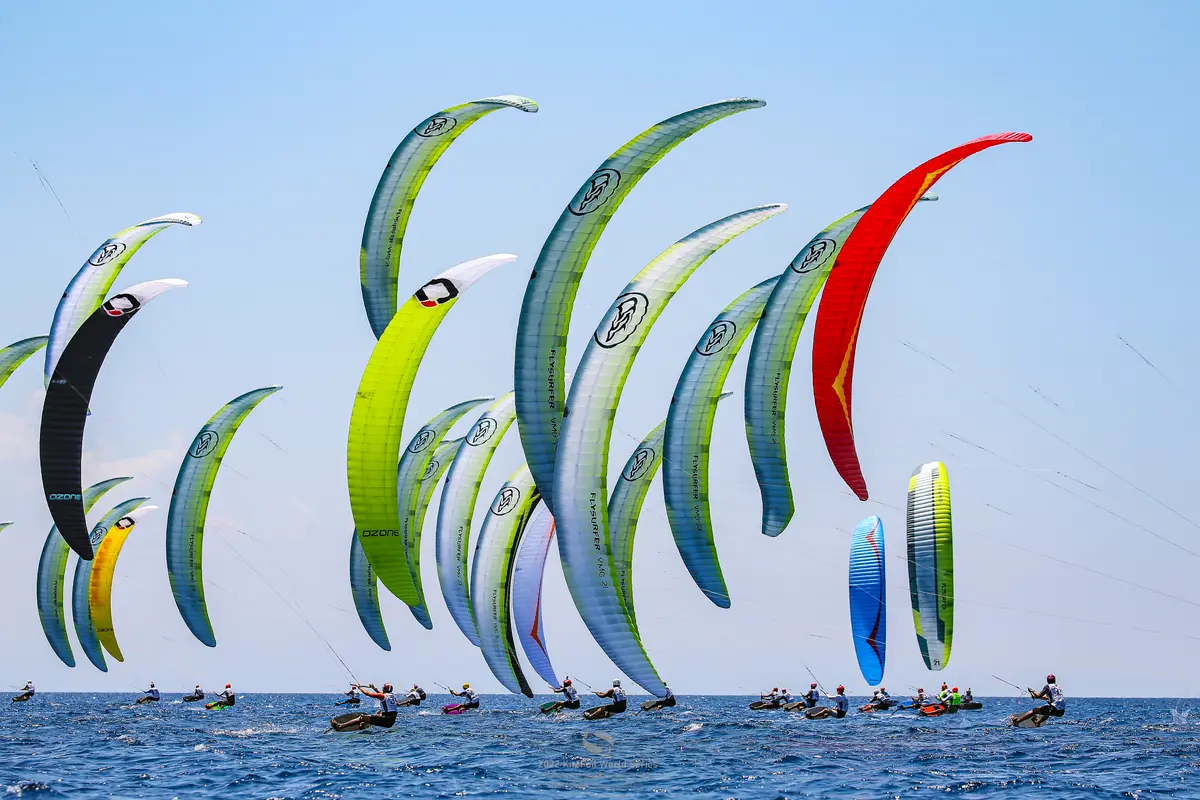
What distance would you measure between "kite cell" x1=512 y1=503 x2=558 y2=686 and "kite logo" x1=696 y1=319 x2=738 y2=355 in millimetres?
10083

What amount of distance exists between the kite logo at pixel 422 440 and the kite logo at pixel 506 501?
555 centimetres

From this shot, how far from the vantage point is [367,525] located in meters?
38.1

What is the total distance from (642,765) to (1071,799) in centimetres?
1110

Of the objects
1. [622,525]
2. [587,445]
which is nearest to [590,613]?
[587,445]

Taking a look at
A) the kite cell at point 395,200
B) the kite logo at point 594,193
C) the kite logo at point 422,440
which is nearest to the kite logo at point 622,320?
the kite logo at point 594,193

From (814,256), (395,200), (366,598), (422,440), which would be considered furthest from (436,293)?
(366,598)

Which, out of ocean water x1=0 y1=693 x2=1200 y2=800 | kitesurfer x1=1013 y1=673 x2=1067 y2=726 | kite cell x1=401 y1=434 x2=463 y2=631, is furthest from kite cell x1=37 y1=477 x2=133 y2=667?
kitesurfer x1=1013 y1=673 x2=1067 y2=726

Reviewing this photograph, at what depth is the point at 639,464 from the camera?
45812 mm

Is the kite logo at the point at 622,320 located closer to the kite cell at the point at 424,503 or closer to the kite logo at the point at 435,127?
the kite logo at the point at 435,127

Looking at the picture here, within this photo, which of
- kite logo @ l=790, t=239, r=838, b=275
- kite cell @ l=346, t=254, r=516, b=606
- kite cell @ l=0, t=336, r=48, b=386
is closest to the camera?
kite cell @ l=346, t=254, r=516, b=606

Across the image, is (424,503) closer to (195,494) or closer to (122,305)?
(195,494)

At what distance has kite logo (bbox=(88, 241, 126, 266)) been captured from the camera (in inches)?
1679

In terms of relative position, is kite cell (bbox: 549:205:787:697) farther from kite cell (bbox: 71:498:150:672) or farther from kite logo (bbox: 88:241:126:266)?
kite cell (bbox: 71:498:150:672)

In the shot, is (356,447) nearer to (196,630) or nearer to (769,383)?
(769,383)
